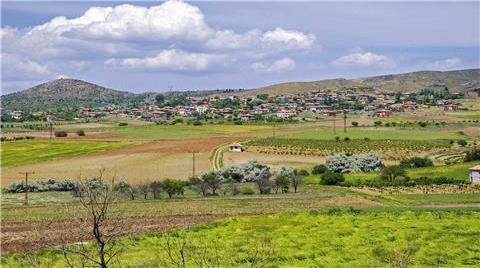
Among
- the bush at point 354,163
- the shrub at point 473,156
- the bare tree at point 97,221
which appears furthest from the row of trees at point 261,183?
the bare tree at point 97,221

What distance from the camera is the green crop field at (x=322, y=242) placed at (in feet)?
82.2

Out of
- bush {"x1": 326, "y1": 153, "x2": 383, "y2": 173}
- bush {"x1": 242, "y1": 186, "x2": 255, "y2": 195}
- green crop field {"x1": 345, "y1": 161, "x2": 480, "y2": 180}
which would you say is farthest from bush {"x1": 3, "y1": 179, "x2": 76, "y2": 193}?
bush {"x1": 326, "y1": 153, "x2": 383, "y2": 173}

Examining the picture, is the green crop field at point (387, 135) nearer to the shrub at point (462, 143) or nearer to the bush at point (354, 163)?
the shrub at point (462, 143)

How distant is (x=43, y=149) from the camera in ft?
320

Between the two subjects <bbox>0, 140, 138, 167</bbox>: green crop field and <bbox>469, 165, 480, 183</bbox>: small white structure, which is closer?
<bbox>469, 165, 480, 183</bbox>: small white structure

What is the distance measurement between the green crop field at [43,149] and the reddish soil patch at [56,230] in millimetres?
45611

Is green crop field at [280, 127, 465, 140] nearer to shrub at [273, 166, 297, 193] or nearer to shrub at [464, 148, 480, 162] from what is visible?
shrub at [464, 148, 480, 162]

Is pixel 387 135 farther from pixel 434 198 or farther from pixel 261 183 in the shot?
pixel 434 198

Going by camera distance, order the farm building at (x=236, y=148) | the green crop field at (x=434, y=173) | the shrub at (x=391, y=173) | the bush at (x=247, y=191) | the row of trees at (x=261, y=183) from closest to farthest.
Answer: the bush at (x=247, y=191), the row of trees at (x=261, y=183), the shrub at (x=391, y=173), the green crop field at (x=434, y=173), the farm building at (x=236, y=148)

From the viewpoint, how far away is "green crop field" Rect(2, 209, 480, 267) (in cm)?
2505

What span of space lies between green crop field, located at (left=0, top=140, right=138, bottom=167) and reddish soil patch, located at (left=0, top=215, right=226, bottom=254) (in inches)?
1796

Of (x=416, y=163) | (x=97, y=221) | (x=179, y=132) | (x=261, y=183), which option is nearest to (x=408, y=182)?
(x=261, y=183)

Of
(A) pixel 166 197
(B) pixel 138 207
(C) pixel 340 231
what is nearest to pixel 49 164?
(A) pixel 166 197

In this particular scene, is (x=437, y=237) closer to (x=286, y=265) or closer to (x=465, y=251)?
(x=465, y=251)
